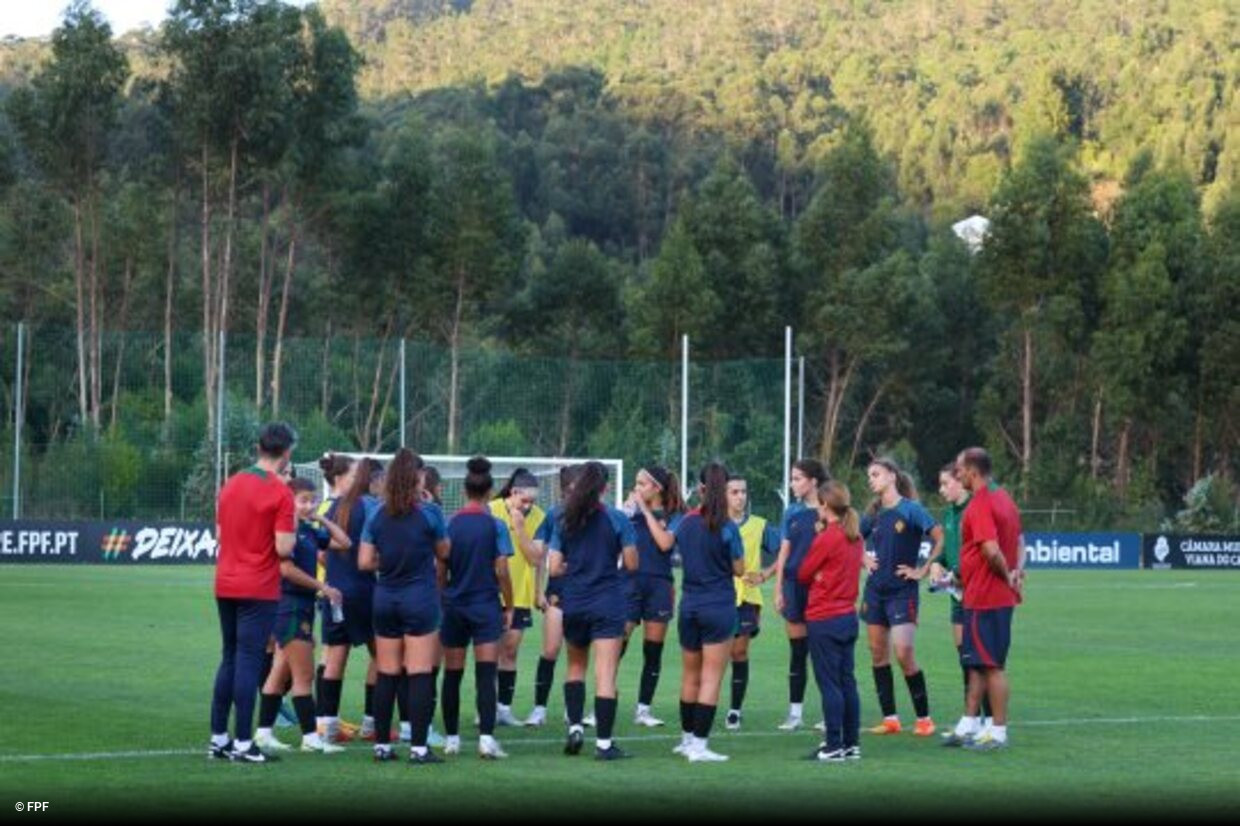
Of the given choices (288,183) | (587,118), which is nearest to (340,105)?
(288,183)

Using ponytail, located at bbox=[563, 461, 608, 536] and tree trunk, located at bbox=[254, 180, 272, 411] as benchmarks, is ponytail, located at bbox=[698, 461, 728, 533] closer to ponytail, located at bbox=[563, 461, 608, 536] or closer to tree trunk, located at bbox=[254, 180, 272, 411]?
ponytail, located at bbox=[563, 461, 608, 536]

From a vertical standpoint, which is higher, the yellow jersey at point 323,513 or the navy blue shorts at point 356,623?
the yellow jersey at point 323,513

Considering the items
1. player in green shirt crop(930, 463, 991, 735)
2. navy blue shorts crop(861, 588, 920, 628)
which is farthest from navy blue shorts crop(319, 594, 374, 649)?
player in green shirt crop(930, 463, 991, 735)

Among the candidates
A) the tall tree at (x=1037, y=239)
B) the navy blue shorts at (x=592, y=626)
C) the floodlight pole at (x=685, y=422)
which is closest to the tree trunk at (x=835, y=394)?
the tall tree at (x=1037, y=239)

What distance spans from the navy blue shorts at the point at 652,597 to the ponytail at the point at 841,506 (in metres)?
1.54

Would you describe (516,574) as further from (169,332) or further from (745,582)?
(169,332)

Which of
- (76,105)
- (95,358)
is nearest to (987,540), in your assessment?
(95,358)

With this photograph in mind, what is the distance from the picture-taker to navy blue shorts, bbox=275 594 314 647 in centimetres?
1523

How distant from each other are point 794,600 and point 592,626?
2519 mm

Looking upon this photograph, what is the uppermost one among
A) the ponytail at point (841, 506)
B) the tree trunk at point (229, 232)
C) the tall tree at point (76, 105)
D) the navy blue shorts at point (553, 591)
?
the tall tree at point (76, 105)

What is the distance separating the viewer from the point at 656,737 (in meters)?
16.5

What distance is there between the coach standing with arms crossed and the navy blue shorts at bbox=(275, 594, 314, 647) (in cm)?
101

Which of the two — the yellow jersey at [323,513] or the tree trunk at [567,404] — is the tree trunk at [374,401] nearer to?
the tree trunk at [567,404]

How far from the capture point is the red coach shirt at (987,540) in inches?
624
